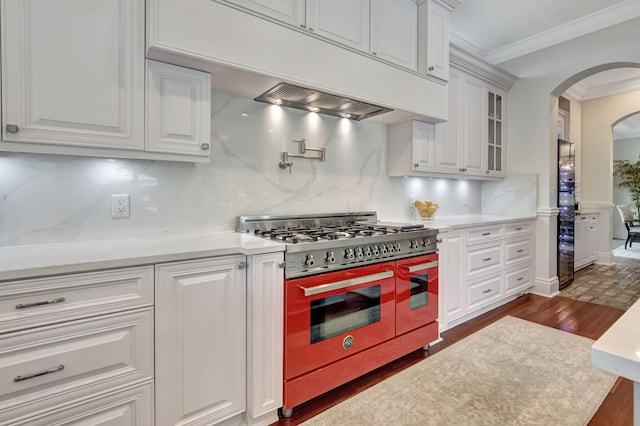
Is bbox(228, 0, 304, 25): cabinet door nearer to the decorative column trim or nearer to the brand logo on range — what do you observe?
the brand logo on range

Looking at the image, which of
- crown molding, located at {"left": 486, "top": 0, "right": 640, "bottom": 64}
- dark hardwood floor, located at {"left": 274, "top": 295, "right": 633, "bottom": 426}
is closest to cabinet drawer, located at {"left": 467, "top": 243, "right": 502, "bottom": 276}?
dark hardwood floor, located at {"left": 274, "top": 295, "right": 633, "bottom": 426}

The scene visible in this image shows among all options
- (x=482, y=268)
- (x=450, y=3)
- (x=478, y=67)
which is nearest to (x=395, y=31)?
(x=450, y=3)

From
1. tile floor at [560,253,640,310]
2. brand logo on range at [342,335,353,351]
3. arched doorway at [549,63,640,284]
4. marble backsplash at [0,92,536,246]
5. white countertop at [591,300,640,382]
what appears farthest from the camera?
arched doorway at [549,63,640,284]

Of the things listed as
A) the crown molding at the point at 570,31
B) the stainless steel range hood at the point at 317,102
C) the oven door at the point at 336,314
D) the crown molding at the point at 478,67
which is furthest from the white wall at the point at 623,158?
the oven door at the point at 336,314

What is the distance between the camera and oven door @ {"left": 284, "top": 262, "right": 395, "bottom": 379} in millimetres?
1771

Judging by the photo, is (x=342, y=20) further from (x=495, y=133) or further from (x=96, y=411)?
(x=495, y=133)

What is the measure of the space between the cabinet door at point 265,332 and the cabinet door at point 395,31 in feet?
5.80

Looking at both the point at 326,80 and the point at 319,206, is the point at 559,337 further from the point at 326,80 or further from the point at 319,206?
the point at 326,80

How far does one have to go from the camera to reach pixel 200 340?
1.55m

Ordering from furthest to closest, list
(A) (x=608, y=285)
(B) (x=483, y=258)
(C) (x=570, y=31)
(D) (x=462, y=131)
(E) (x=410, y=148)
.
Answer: (A) (x=608, y=285) < (D) (x=462, y=131) < (C) (x=570, y=31) < (B) (x=483, y=258) < (E) (x=410, y=148)

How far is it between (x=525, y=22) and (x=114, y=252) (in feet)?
13.5

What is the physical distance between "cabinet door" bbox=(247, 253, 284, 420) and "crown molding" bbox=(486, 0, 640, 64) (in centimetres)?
383

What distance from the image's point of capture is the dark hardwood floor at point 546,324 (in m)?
1.84

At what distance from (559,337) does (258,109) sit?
3120 mm
